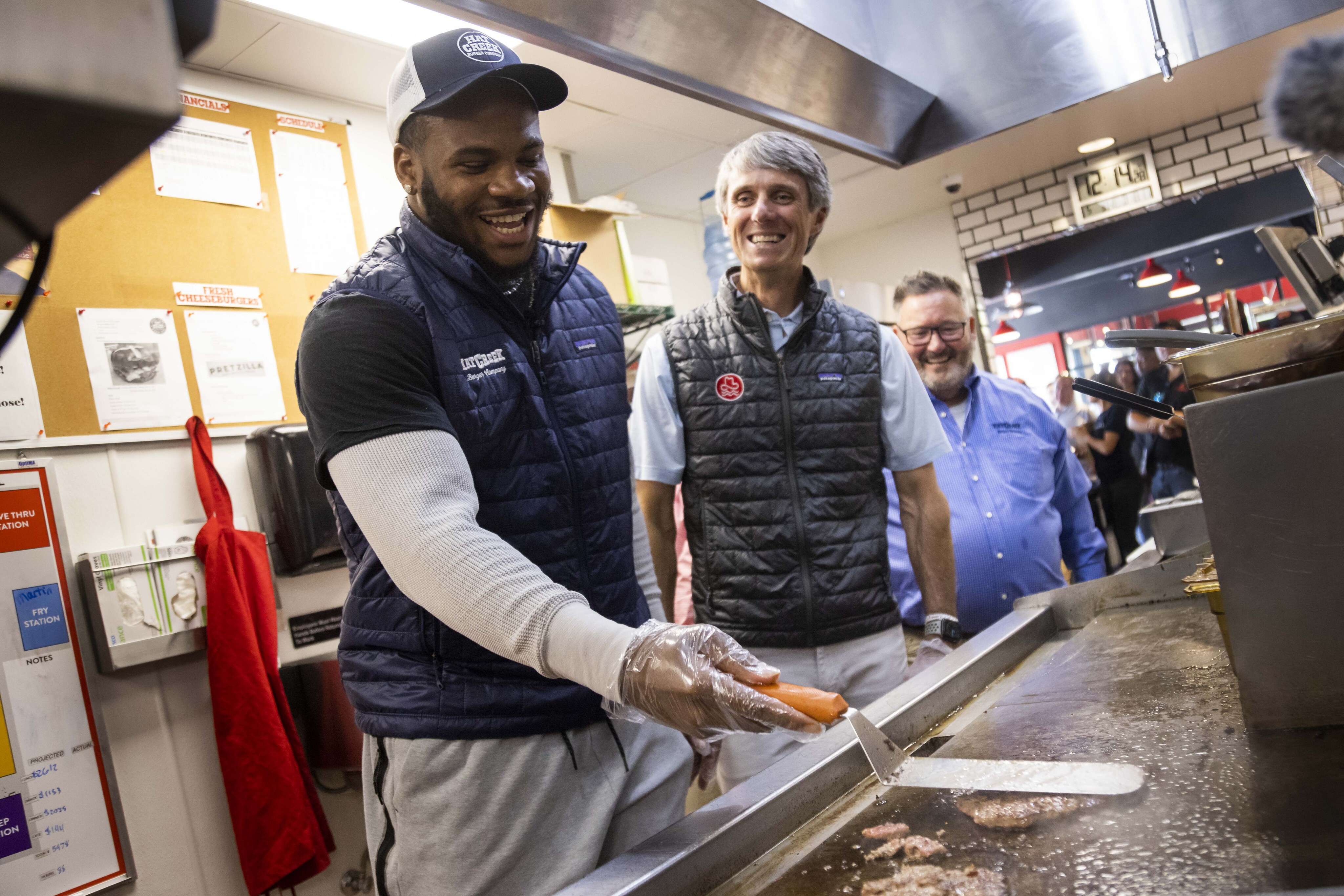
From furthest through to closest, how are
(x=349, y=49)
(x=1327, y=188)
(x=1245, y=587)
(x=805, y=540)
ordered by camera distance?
(x=1327, y=188) < (x=349, y=49) < (x=805, y=540) < (x=1245, y=587)

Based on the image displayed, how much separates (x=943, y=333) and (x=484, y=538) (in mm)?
2112

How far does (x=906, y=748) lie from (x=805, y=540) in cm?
73

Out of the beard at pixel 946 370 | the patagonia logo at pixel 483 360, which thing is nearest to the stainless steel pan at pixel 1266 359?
the patagonia logo at pixel 483 360

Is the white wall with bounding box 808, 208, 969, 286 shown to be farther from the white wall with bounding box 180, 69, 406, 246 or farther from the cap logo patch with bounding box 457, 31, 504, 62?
the cap logo patch with bounding box 457, 31, 504, 62

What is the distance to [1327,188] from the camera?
527 centimetres

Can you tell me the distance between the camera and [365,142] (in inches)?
124

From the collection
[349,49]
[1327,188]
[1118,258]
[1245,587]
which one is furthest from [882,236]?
[1245,587]

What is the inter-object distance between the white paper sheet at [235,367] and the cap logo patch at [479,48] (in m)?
1.73

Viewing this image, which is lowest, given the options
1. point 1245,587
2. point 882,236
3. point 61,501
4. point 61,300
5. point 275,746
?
point 275,746

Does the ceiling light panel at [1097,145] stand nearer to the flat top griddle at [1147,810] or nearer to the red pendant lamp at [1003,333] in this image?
the red pendant lamp at [1003,333]

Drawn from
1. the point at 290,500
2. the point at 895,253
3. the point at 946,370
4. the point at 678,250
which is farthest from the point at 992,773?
the point at 895,253

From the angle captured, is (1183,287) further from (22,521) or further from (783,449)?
(22,521)

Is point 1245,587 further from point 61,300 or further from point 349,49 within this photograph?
point 349,49

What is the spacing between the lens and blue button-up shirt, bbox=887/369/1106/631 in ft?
7.95
